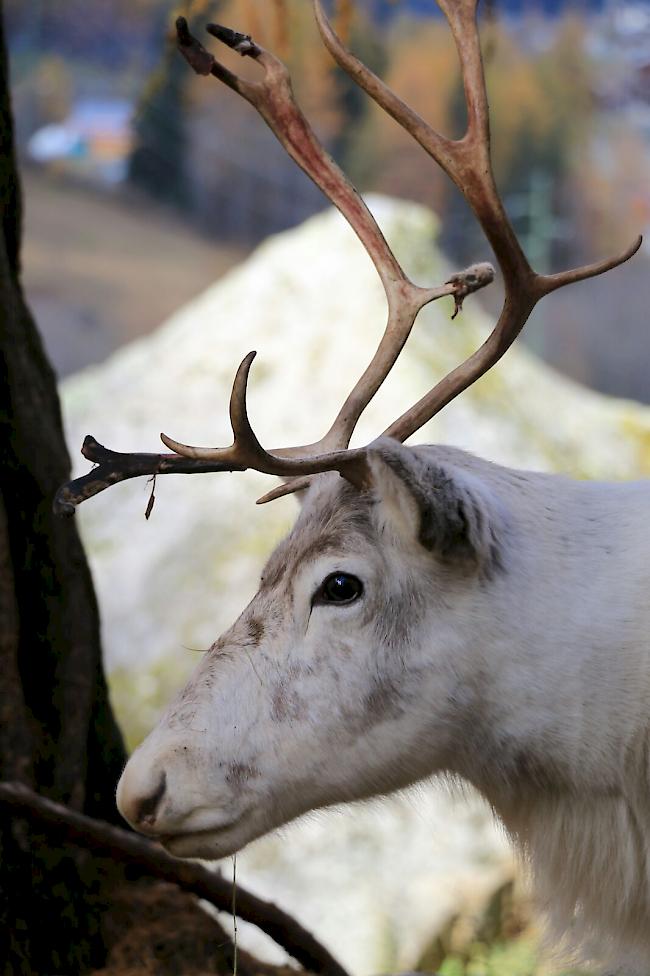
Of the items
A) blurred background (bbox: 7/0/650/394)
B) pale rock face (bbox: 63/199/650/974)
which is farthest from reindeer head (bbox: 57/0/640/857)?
blurred background (bbox: 7/0/650/394)

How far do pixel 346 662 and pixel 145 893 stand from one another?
3.43ft

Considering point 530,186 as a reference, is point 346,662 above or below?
below

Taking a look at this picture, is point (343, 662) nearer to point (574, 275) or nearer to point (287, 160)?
point (574, 275)

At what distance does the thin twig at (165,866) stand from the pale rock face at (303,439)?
115cm

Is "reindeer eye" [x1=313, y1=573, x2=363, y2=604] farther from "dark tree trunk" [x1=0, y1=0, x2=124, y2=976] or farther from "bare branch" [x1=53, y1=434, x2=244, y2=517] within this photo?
"dark tree trunk" [x1=0, y1=0, x2=124, y2=976]

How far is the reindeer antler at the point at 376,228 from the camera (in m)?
1.94

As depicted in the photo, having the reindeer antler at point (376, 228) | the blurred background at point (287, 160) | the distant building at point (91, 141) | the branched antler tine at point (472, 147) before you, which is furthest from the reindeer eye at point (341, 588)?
the distant building at point (91, 141)

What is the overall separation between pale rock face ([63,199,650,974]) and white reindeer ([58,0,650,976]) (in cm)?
191

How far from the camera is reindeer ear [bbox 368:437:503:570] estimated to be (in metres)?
1.74

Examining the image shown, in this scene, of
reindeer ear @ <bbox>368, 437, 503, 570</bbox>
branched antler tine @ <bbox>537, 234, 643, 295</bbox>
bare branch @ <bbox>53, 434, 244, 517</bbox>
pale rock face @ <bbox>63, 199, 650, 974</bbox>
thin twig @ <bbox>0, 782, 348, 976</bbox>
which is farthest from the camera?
pale rock face @ <bbox>63, 199, 650, 974</bbox>

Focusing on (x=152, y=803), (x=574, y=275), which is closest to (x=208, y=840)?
(x=152, y=803)

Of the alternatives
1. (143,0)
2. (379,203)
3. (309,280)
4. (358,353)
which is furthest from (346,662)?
(143,0)

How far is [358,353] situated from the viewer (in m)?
4.84

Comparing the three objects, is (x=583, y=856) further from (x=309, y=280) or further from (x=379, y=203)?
(x=379, y=203)
